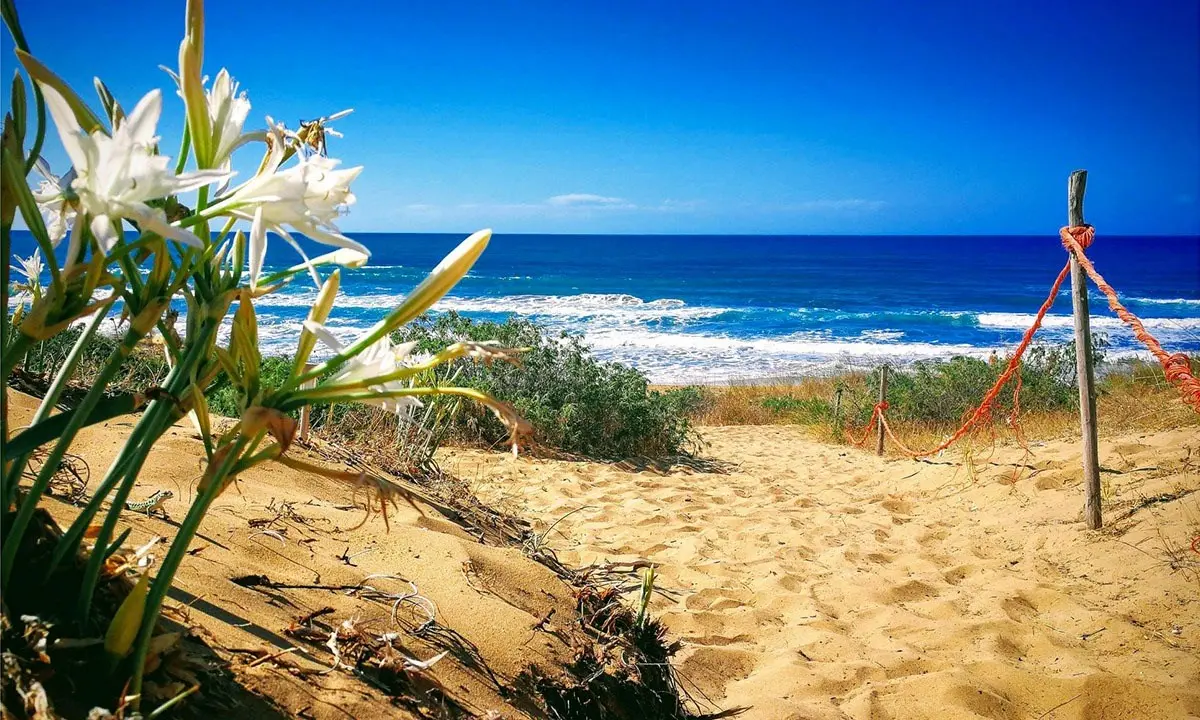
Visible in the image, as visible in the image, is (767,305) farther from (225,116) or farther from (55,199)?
(55,199)

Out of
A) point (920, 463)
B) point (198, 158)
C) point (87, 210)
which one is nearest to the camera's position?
point (87, 210)

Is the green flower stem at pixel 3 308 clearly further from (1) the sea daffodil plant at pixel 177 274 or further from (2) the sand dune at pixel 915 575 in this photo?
(2) the sand dune at pixel 915 575

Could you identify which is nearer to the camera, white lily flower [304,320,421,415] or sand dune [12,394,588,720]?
white lily flower [304,320,421,415]

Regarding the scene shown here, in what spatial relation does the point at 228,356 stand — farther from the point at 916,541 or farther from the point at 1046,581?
the point at 916,541

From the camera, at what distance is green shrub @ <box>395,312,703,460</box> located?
7.04 metres

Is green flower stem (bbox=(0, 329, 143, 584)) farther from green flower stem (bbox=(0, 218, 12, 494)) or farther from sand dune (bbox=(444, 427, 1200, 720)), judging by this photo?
sand dune (bbox=(444, 427, 1200, 720))

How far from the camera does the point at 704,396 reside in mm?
12258

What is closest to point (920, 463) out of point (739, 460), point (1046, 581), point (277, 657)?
point (739, 460)

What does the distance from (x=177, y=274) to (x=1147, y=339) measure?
4.91 metres

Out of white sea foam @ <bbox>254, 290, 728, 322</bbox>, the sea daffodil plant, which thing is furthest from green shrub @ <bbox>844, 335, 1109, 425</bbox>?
white sea foam @ <bbox>254, 290, 728, 322</bbox>

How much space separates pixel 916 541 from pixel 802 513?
0.78m

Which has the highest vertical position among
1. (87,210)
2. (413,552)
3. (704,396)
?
(87,210)

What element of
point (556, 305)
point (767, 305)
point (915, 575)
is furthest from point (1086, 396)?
point (767, 305)

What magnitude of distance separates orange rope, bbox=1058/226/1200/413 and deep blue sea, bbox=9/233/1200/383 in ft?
19.6
